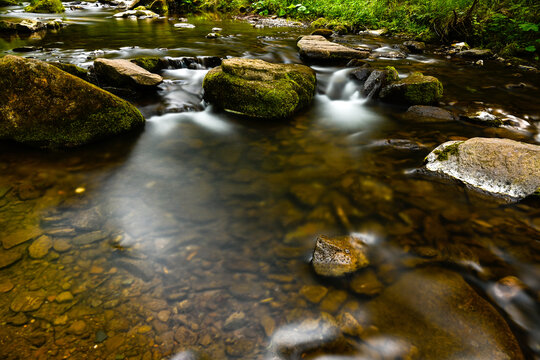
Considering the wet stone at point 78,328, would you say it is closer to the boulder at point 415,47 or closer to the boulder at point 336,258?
the boulder at point 336,258

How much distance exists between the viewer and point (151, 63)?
6523 millimetres

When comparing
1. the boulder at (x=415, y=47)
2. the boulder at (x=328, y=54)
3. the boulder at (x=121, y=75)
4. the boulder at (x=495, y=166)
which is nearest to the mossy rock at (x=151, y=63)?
the boulder at (x=121, y=75)

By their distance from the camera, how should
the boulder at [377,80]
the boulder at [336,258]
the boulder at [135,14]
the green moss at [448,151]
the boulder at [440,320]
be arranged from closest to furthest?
the boulder at [440,320] < the boulder at [336,258] < the green moss at [448,151] < the boulder at [377,80] < the boulder at [135,14]

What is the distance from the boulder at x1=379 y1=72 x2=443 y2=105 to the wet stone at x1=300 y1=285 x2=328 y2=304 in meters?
5.10

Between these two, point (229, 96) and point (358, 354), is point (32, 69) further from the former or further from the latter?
point (358, 354)

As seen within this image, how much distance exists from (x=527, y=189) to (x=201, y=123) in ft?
15.6

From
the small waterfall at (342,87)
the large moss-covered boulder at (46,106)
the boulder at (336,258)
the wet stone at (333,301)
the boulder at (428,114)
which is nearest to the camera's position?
the wet stone at (333,301)

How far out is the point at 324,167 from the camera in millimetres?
3793

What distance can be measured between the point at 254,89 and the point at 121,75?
2.73 metres

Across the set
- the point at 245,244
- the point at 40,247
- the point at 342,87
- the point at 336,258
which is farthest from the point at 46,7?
the point at 336,258

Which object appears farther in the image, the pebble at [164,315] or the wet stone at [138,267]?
the wet stone at [138,267]

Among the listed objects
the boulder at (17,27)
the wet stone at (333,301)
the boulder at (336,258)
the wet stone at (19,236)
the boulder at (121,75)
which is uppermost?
the boulder at (17,27)

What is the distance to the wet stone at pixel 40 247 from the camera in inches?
89.0

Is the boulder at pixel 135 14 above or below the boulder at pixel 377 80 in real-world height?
above
